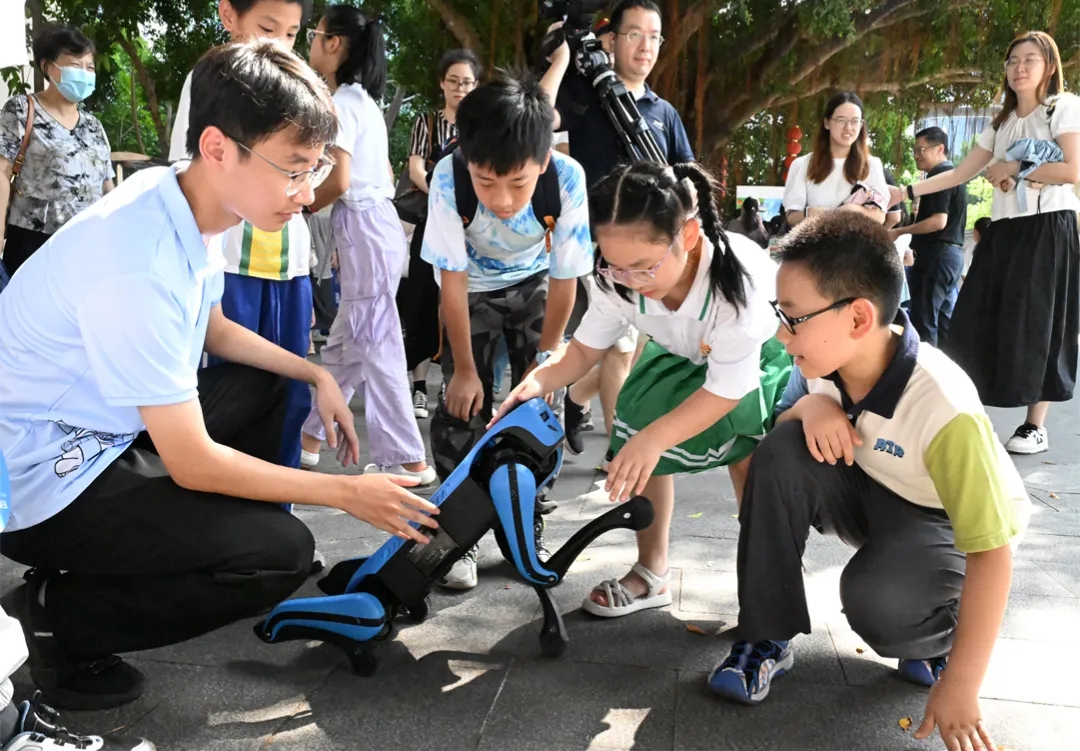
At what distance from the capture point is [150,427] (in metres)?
1.59

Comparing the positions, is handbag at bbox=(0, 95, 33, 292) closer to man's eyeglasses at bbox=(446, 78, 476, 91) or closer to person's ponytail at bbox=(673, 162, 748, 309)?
man's eyeglasses at bbox=(446, 78, 476, 91)

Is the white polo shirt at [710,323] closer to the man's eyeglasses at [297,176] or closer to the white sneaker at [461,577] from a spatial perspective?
the white sneaker at [461,577]

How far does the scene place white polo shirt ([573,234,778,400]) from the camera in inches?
78.0

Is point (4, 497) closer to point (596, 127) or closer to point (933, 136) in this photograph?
point (596, 127)

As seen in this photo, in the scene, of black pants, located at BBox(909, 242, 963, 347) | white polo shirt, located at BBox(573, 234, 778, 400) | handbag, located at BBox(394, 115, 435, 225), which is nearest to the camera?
white polo shirt, located at BBox(573, 234, 778, 400)

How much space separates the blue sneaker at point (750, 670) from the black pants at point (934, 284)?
4288 millimetres

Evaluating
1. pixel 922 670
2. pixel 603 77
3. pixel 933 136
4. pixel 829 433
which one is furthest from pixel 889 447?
pixel 933 136

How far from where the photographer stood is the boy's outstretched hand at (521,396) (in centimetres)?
204

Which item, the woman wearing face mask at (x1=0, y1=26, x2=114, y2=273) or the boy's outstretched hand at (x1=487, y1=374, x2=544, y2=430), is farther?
the woman wearing face mask at (x1=0, y1=26, x2=114, y2=273)

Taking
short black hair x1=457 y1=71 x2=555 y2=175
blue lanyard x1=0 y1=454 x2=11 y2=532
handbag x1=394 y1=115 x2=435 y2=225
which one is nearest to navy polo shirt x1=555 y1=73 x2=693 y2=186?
handbag x1=394 y1=115 x2=435 y2=225

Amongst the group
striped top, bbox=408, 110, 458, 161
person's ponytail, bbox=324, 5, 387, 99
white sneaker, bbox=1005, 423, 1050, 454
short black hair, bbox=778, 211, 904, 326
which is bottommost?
white sneaker, bbox=1005, 423, 1050, 454

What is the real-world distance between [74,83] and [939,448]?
11.8 feet

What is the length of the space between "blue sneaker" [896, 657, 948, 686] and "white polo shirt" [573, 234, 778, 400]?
610 millimetres

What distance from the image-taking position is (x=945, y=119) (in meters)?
11.4
